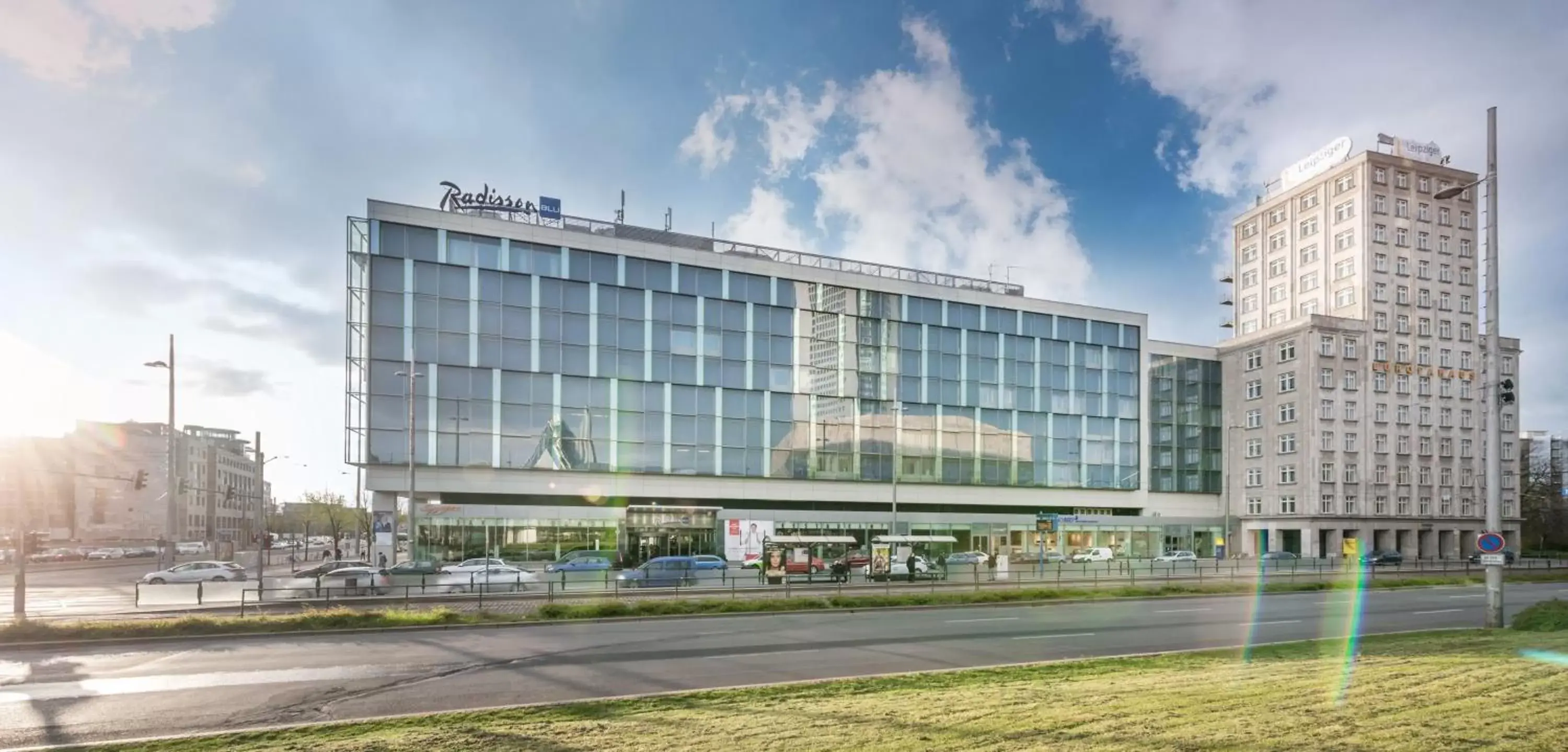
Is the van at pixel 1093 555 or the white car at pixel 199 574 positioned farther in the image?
the van at pixel 1093 555

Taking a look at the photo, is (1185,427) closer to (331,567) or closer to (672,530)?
(672,530)

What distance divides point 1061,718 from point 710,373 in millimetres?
54115

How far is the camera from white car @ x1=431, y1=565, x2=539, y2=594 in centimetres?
3475

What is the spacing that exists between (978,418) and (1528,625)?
53159mm

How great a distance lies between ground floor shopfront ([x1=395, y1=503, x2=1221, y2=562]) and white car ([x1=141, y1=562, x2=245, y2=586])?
9.36 meters

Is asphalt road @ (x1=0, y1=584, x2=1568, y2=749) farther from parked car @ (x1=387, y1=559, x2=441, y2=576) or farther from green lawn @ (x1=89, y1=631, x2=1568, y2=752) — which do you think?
parked car @ (x1=387, y1=559, x2=441, y2=576)

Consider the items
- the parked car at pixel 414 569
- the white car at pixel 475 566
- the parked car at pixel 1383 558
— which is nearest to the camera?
the parked car at pixel 414 569

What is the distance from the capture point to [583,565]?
45.2m

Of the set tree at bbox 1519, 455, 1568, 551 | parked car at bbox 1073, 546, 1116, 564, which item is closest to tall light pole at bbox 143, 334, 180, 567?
parked car at bbox 1073, 546, 1116, 564

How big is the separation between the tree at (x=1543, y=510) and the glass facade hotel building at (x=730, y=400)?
142 feet

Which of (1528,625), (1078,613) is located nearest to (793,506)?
(1078,613)

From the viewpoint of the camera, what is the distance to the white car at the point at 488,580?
114ft

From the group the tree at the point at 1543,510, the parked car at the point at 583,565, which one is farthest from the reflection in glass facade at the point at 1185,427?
the parked car at the point at 583,565

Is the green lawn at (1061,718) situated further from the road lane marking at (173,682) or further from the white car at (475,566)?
the white car at (475,566)
